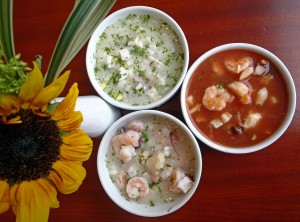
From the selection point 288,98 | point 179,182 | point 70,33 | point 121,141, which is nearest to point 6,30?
point 70,33

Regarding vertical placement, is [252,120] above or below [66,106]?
below

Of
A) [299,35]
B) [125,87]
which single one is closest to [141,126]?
[125,87]

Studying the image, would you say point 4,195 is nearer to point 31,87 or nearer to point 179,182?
point 31,87

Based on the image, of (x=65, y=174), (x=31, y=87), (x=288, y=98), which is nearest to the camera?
(x=31, y=87)

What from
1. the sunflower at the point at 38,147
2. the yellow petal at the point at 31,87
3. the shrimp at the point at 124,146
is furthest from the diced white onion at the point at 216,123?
the yellow petal at the point at 31,87

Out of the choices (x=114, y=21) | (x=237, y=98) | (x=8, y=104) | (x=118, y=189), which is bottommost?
(x=118, y=189)

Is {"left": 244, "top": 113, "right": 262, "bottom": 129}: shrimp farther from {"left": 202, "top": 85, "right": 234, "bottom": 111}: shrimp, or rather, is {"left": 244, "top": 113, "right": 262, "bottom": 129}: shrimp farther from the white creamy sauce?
the white creamy sauce

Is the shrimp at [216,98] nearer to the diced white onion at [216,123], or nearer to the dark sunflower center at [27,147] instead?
the diced white onion at [216,123]

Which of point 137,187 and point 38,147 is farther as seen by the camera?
point 137,187
